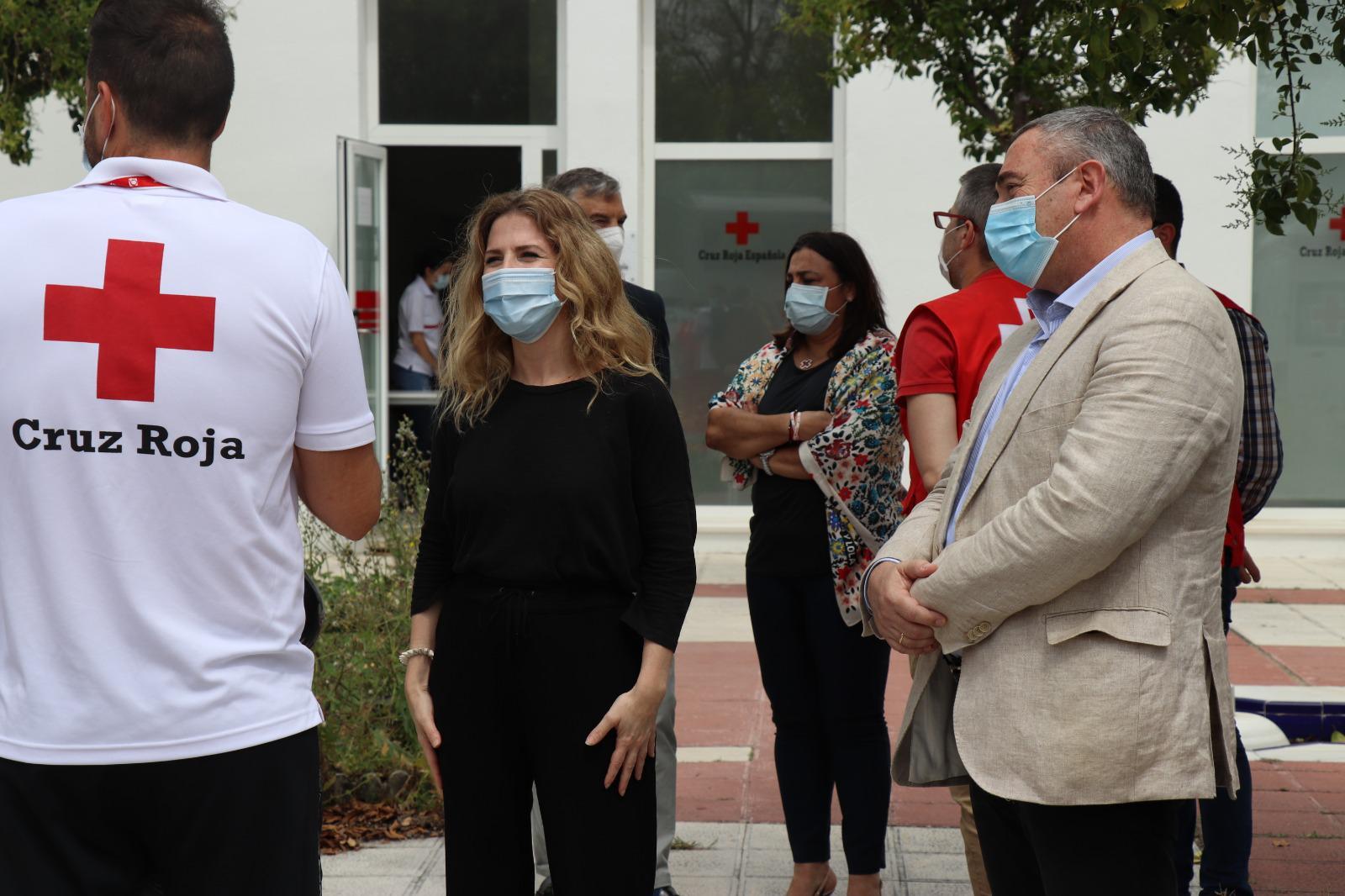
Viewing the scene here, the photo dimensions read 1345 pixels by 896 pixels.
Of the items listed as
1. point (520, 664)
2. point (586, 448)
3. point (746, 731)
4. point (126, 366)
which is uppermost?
point (126, 366)

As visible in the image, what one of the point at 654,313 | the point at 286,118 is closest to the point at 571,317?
the point at 654,313

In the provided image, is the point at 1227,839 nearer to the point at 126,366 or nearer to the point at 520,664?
the point at 520,664

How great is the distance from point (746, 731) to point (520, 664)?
3494 mm

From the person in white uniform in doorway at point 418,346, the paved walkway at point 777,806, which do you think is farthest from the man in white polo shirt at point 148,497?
the person in white uniform in doorway at point 418,346

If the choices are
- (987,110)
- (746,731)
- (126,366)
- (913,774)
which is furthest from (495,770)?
(987,110)

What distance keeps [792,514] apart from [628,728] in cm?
148

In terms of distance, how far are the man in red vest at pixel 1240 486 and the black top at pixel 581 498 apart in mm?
1628

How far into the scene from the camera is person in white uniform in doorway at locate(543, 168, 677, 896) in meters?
4.39

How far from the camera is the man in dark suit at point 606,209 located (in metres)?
4.46

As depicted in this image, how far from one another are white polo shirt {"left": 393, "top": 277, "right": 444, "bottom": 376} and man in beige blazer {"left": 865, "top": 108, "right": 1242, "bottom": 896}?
938cm

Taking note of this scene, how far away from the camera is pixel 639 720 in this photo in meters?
3.06

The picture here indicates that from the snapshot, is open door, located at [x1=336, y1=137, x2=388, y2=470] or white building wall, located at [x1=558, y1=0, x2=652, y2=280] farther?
white building wall, located at [x1=558, y1=0, x2=652, y2=280]

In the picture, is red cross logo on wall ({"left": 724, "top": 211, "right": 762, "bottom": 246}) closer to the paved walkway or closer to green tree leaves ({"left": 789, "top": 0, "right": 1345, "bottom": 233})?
green tree leaves ({"left": 789, "top": 0, "right": 1345, "bottom": 233})

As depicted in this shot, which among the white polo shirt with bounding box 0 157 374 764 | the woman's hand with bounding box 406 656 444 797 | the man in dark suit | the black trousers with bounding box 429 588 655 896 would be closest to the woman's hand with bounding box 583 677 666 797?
the black trousers with bounding box 429 588 655 896
